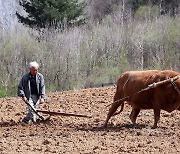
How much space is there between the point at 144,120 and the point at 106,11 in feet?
170

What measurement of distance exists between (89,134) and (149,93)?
188 centimetres

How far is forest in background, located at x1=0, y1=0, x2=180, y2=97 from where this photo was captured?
33.5m

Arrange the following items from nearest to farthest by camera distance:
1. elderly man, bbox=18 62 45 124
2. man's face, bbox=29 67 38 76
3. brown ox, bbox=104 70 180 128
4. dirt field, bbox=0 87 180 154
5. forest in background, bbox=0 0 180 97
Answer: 1. dirt field, bbox=0 87 180 154
2. brown ox, bbox=104 70 180 128
3. man's face, bbox=29 67 38 76
4. elderly man, bbox=18 62 45 124
5. forest in background, bbox=0 0 180 97

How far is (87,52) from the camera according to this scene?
117 ft

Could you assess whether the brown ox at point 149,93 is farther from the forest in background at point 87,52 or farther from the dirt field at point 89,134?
the forest in background at point 87,52

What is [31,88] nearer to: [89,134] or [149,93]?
[89,134]

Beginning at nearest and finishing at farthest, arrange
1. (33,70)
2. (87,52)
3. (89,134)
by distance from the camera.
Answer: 1. (89,134)
2. (33,70)
3. (87,52)

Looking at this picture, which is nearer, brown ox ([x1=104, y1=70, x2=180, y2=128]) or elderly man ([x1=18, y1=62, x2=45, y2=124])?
brown ox ([x1=104, y1=70, x2=180, y2=128])

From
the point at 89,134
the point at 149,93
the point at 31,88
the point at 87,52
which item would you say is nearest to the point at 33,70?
the point at 31,88

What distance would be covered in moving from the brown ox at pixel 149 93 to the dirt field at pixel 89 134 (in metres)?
0.50

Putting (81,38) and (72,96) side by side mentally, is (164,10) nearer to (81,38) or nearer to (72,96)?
(81,38)

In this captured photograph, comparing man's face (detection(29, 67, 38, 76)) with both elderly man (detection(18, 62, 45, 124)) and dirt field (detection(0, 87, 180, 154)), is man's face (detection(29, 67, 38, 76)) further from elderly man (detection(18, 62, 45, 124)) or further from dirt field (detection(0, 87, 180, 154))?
dirt field (detection(0, 87, 180, 154))

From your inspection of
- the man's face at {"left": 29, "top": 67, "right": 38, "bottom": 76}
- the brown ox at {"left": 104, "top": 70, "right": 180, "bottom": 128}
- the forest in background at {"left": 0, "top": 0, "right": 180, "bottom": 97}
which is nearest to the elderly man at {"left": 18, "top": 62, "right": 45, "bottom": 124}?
the man's face at {"left": 29, "top": 67, "right": 38, "bottom": 76}

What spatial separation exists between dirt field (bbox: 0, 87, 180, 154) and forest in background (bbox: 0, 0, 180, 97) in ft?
51.1
